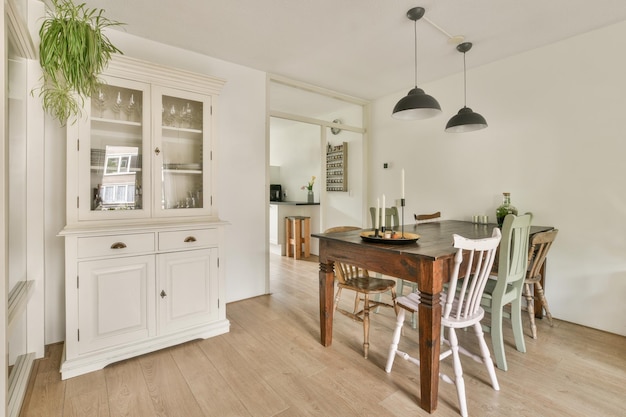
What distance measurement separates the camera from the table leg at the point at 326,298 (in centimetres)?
229

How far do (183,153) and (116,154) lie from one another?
49 centimetres

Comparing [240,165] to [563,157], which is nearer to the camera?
[563,157]

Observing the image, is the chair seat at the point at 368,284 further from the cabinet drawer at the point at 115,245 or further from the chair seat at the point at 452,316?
the cabinet drawer at the point at 115,245

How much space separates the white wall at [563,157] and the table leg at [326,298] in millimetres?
2103

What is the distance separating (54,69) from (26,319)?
1697mm

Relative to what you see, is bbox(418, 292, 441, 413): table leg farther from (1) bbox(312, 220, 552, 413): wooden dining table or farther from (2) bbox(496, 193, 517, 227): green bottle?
(2) bbox(496, 193, 517, 227): green bottle

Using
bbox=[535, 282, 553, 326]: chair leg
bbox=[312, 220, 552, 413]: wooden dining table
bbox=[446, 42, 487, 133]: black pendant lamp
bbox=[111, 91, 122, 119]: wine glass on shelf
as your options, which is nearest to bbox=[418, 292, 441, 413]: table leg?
bbox=[312, 220, 552, 413]: wooden dining table

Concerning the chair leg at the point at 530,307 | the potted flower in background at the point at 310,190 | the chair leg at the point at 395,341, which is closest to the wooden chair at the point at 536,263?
the chair leg at the point at 530,307

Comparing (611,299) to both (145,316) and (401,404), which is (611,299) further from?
(145,316)

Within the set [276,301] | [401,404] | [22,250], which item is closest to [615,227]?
[401,404]

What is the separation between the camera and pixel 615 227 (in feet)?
8.46

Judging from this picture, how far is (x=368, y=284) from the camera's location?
2.39m

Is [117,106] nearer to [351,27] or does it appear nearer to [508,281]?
[351,27]

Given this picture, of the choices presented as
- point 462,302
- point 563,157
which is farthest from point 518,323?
point 563,157
